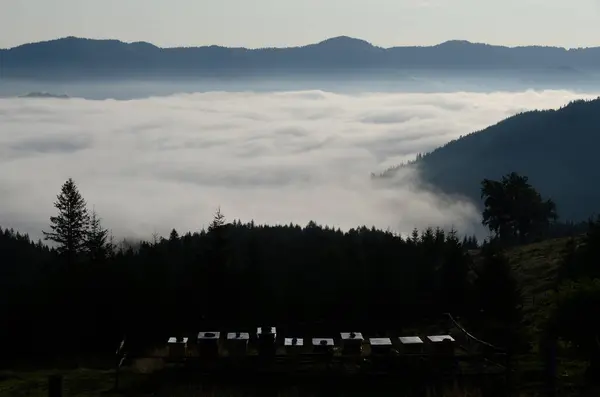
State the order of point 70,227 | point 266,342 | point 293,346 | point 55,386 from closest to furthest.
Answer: point 55,386 < point 266,342 < point 293,346 < point 70,227

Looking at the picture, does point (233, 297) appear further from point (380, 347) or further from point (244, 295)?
point (380, 347)

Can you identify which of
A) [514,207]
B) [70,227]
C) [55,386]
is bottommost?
[55,386]

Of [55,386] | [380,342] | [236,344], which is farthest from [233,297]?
[55,386]

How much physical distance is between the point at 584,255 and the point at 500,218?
43.2 metres

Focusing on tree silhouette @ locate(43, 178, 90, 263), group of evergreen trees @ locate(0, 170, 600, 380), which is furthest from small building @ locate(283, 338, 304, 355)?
tree silhouette @ locate(43, 178, 90, 263)

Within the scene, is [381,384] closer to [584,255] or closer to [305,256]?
[584,255]

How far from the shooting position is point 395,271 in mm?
52312

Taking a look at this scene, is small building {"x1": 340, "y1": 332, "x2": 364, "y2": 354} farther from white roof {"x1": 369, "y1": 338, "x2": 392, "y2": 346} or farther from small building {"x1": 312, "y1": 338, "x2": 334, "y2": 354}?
small building {"x1": 312, "y1": 338, "x2": 334, "y2": 354}

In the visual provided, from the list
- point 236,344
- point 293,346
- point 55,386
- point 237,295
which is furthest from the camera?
point 237,295

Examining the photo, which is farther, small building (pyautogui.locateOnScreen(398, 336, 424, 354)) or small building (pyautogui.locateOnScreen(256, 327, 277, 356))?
small building (pyautogui.locateOnScreen(256, 327, 277, 356))

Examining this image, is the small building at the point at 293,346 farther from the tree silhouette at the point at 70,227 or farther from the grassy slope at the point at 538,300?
the tree silhouette at the point at 70,227

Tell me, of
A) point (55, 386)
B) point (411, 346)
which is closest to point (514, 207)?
point (411, 346)

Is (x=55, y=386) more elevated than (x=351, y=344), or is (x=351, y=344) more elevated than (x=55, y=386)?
(x=351, y=344)

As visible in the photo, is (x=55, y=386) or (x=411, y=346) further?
(x=411, y=346)
